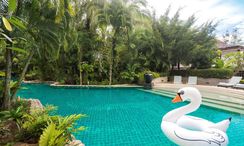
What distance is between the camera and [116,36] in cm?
1555

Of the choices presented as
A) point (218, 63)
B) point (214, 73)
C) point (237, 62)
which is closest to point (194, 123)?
point (214, 73)

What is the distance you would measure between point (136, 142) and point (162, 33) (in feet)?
54.1

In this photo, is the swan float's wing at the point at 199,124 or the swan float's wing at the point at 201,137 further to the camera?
the swan float's wing at the point at 199,124

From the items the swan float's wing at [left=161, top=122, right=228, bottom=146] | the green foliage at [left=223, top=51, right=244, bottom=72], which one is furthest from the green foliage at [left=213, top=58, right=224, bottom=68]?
the swan float's wing at [left=161, top=122, right=228, bottom=146]

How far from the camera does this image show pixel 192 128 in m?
3.45

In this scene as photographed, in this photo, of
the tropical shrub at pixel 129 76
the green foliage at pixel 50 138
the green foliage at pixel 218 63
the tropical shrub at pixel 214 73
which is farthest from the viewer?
the green foliage at pixel 218 63

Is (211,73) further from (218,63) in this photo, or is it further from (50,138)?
(50,138)

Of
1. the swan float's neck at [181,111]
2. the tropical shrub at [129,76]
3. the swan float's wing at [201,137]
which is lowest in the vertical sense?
the swan float's wing at [201,137]

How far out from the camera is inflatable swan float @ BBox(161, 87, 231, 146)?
2.79 meters

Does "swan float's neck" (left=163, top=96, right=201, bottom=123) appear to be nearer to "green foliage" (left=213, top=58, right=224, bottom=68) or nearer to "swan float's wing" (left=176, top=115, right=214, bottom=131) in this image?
"swan float's wing" (left=176, top=115, right=214, bottom=131)

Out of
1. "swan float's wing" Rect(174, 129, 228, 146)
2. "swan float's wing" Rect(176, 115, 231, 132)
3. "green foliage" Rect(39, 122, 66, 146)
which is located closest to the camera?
"green foliage" Rect(39, 122, 66, 146)

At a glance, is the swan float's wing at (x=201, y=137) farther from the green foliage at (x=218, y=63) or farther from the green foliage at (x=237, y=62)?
the green foliage at (x=218, y=63)

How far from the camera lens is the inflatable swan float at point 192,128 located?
9.17ft

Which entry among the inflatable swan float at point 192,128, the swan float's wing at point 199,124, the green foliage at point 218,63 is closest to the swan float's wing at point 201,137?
the inflatable swan float at point 192,128
